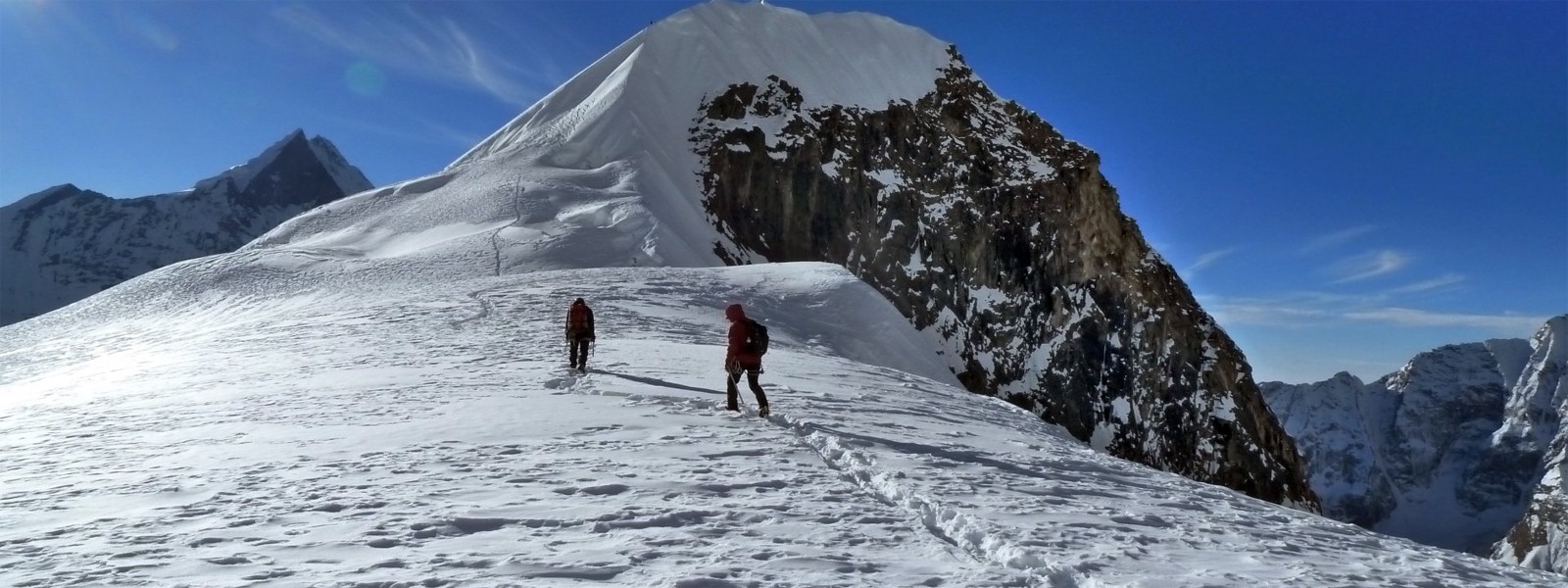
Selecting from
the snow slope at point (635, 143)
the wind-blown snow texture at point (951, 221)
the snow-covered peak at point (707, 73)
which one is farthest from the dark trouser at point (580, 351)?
the snow-covered peak at point (707, 73)

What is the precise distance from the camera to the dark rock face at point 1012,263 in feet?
235

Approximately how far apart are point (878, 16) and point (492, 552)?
109 metres

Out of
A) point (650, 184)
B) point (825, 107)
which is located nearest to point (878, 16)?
point (825, 107)

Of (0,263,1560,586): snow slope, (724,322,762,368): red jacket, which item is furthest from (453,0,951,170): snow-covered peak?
(724,322,762,368): red jacket

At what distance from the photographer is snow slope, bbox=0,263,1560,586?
18.0ft

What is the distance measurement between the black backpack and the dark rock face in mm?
53878

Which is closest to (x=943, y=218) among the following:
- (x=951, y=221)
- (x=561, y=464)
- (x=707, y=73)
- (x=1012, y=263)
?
(x=951, y=221)

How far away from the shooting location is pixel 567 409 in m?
11.0

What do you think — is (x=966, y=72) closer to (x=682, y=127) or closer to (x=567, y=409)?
(x=682, y=127)

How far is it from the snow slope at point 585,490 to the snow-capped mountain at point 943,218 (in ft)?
144

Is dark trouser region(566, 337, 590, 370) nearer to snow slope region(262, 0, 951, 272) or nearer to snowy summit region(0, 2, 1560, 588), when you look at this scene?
snowy summit region(0, 2, 1560, 588)

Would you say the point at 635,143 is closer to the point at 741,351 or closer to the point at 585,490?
the point at 741,351

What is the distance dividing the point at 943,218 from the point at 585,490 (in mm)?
75804

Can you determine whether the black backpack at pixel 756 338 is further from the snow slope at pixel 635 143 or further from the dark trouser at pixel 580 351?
the snow slope at pixel 635 143
